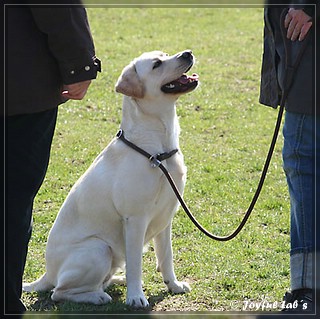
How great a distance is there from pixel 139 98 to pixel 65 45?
97 centimetres

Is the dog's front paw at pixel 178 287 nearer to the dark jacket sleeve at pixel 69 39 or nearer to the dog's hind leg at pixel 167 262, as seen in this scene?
the dog's hind leg at pixel 167 262

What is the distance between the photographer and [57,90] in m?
3.51

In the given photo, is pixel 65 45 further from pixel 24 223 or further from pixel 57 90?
pixel 24 223

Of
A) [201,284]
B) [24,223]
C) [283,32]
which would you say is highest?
[283,32]

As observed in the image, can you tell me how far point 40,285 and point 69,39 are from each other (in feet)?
5.64

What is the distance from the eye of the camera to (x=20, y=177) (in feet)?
11.5

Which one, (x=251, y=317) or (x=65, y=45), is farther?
(x=251, y=317)

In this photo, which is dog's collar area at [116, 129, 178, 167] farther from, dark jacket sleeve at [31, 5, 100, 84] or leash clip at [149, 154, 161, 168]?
dark jacket sleeve at [31, 5, 100, 84]

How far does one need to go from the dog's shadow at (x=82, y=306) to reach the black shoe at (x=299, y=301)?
801mm

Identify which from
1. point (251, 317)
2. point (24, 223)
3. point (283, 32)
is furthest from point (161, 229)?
point (283, 32)

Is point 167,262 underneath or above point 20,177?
underneath

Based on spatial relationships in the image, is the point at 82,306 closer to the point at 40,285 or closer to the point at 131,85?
the point at 40,285

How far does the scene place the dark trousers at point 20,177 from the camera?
3.45m

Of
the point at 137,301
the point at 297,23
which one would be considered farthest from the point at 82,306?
the point at 297,23
